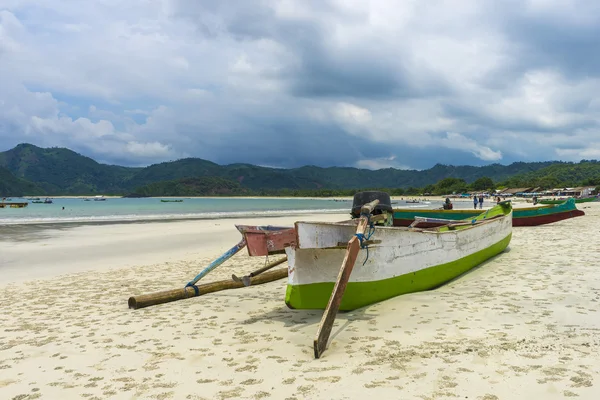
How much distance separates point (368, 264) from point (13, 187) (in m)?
215

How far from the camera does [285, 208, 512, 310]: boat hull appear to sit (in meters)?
5.42

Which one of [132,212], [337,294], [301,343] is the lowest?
[132,212]

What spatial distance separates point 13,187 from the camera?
176 metres

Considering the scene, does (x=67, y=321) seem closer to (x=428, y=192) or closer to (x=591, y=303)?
(x=591, y=303)

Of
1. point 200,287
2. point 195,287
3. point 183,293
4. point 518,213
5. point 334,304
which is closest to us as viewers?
point 334,304

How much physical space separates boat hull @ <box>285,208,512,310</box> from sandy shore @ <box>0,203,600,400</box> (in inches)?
10.7

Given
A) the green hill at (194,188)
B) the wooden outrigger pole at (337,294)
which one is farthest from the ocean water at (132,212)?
the green hill at (194,188)

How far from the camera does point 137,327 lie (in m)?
5.64

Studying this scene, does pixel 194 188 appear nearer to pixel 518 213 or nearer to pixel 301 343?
pixel 518 213

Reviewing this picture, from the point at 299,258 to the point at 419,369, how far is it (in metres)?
2.17

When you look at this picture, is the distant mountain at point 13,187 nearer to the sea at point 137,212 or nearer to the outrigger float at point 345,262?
the sea at point 137,212

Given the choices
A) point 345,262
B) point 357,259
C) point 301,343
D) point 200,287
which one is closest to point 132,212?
point 200,287

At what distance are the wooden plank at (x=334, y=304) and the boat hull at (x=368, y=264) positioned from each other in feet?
1.36

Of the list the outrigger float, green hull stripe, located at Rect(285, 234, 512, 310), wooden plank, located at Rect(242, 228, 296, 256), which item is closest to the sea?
wooden plank, located at Rect(242, 228, 296, 256)
